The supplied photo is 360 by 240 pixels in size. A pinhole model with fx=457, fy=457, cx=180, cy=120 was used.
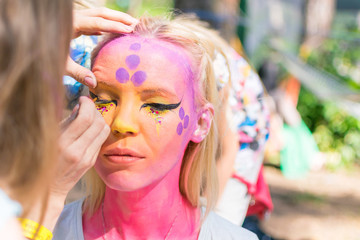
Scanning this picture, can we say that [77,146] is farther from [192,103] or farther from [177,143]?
[192,103]

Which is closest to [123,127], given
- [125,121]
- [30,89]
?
[125,121]

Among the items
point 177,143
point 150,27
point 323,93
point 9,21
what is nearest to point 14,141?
point 9,21

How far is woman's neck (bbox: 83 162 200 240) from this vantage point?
5.40 feet

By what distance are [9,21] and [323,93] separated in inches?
207

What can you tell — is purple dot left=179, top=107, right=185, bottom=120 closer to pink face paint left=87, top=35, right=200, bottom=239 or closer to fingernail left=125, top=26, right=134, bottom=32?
pink face paint left=87, top=35, right=200, bottom=239

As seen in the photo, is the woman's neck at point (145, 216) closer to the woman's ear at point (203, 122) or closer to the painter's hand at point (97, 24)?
the woman's ear at point (203, 122)

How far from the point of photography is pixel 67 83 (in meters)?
1.93

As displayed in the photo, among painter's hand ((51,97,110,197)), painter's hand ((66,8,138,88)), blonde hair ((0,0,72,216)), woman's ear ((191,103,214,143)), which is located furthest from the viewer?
woman's ear ((191,103,214,143))

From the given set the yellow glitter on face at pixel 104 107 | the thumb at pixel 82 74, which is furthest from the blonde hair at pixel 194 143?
the yellow glitter on face at pixel 104 107

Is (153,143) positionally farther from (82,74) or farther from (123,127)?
(82,74)

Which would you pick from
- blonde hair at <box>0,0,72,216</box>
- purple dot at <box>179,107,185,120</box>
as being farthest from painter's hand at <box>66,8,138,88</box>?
blonde hair at <box>0,0,72,216</box>

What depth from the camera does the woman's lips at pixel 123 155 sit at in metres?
1.51

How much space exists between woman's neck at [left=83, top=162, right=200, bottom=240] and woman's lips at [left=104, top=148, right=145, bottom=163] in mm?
167

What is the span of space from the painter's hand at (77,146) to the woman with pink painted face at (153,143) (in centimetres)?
22
